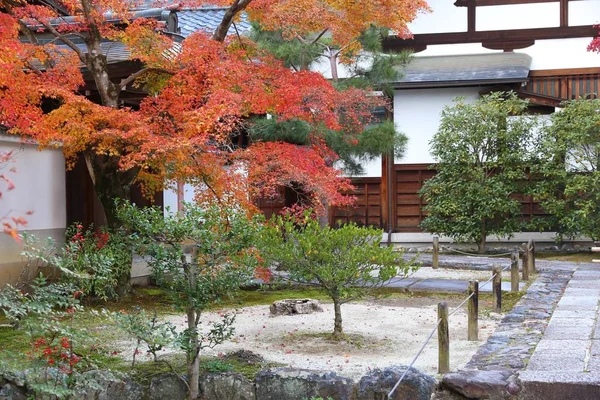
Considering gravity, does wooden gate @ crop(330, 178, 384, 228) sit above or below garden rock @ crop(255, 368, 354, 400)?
above

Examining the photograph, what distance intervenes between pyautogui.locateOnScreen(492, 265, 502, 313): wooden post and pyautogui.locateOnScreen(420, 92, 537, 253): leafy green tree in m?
7.76

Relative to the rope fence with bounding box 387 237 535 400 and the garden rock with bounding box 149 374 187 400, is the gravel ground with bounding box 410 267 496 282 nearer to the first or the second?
the rope fence with bounding box 387 237 535 400

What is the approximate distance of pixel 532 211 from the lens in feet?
66.9

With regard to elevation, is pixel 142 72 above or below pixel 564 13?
below

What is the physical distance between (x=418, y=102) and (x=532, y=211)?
4.37m

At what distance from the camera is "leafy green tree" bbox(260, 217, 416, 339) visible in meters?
8.95

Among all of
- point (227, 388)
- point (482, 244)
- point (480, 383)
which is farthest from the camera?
point (482, 244)

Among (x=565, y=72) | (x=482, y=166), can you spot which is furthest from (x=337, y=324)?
(x=565, y=72)

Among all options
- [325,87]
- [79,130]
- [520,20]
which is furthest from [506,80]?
[79,130]

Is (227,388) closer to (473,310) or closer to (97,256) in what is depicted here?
(97,256)

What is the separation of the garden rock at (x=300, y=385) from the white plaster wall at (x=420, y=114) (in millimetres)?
14521

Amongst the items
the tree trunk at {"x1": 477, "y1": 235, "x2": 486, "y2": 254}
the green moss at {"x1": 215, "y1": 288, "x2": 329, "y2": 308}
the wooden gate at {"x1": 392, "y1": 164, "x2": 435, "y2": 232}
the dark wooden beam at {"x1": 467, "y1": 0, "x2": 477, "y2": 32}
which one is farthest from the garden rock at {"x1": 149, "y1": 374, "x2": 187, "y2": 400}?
the dark wooden beam at {"x1": 467, "y1": 0, "x2": 477, "y2": 32}

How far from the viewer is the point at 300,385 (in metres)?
7.34

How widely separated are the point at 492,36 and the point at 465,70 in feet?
4.45
